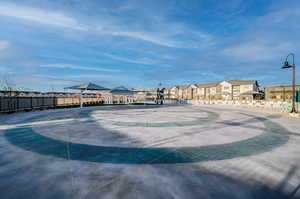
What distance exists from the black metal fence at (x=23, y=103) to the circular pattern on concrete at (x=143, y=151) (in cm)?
1096

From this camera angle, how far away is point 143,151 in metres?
4.01

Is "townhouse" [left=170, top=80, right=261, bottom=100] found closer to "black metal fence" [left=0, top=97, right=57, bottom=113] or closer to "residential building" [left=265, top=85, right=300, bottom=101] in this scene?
"residential building" [left=265, top=85, right=300, bottom=101]

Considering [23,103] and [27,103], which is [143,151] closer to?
[23,103]

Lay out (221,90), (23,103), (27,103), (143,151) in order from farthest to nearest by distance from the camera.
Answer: (221,90), (27,103), (23,103), (143,151)

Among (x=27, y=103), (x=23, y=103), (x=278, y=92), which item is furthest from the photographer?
(x=278, y=92)

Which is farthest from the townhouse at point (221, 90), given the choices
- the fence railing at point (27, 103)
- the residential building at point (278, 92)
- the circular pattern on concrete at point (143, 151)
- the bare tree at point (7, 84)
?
the bare tree at point (7, 84)

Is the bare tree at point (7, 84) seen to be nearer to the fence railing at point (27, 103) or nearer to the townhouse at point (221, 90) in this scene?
the fence railing at point (27, 103)

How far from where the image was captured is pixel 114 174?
280cm

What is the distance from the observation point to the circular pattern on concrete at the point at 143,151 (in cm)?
348

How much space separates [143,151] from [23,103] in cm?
1643

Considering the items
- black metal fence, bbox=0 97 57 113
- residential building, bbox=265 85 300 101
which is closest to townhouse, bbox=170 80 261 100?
residential building, bbox=265 85 300 101

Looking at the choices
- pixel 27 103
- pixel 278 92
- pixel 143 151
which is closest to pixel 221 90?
pixel 278 92

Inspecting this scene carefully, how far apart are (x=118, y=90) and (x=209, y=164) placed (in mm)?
20019

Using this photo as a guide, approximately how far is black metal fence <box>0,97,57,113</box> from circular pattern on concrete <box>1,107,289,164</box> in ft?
36.0
